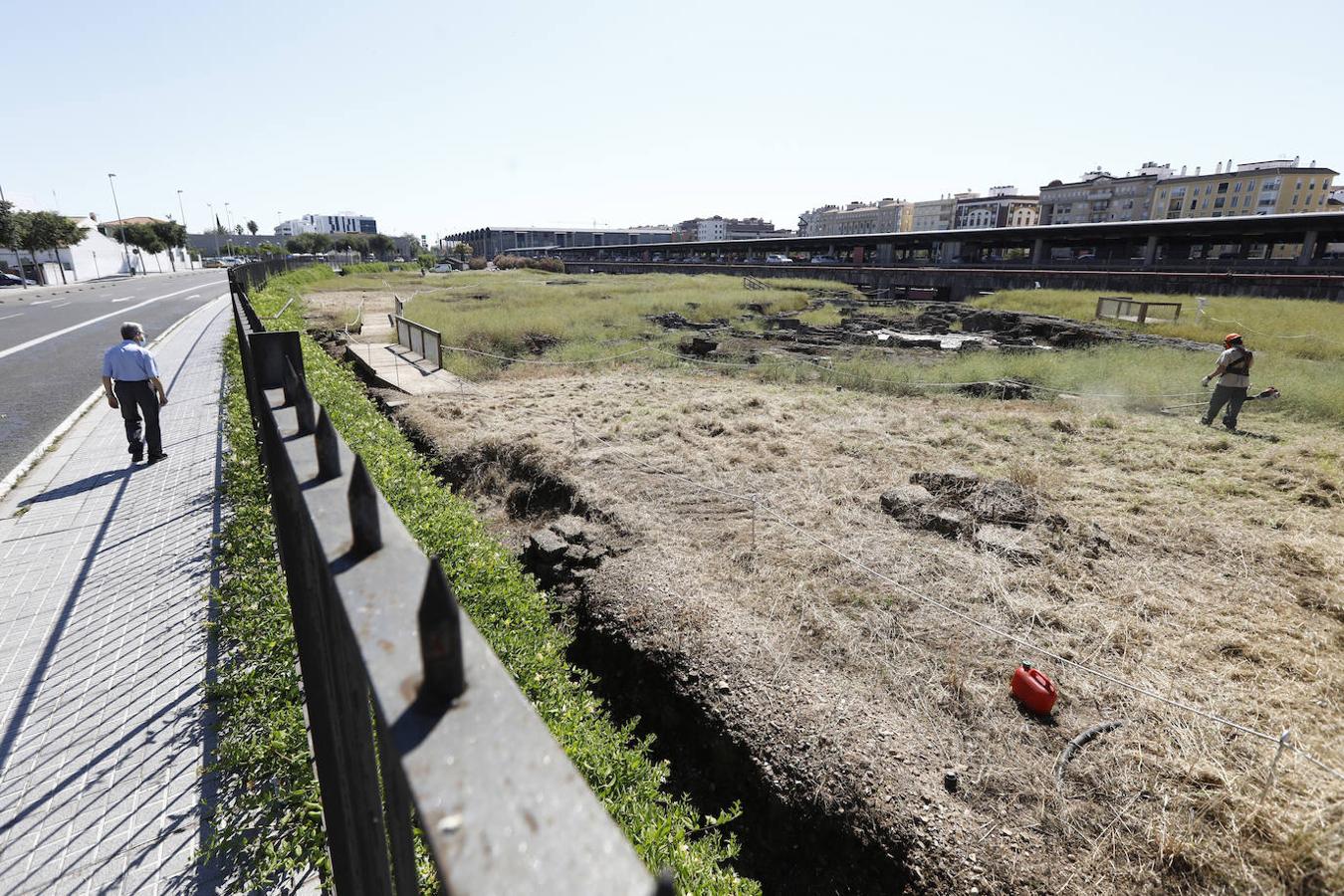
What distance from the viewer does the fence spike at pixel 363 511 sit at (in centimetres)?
94

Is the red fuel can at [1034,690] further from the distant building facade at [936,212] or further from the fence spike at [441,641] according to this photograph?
the distant building facade at [936,212]

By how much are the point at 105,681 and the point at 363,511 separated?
3586 mm

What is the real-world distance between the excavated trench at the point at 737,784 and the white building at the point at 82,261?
54660mm

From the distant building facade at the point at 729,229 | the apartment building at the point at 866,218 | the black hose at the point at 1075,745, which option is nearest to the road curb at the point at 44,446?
the black hose at the point at 1075,745

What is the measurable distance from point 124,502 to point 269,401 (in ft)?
15.8

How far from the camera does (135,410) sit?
7.03 metres

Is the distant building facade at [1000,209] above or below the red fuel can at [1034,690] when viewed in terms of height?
above

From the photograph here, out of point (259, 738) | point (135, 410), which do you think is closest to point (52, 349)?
point (135, 410)

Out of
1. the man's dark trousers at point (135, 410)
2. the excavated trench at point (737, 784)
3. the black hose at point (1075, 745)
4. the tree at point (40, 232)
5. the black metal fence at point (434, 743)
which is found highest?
the tree at point (40, 232)

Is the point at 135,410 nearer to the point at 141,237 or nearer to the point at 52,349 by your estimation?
the point at 52,349

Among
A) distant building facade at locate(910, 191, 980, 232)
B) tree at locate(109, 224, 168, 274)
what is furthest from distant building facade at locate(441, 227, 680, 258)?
tree at locate(109, 224, 168, 274)

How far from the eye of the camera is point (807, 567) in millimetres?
5852

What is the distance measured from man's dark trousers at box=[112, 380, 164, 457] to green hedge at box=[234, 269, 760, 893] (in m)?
2.94

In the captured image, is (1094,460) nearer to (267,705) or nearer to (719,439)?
(719,439)
